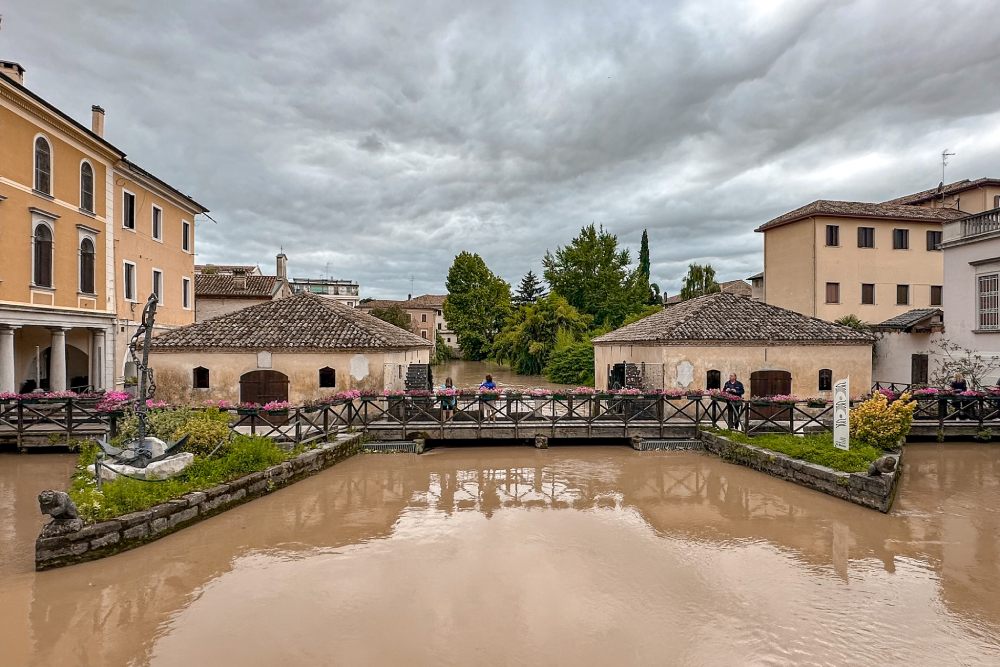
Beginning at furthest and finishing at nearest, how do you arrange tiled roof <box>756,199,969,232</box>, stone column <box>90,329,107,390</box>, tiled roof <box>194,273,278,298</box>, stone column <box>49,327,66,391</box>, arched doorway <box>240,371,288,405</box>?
tiled roof <box>194,273,278,298</box>, tiled roof <box>756,199,969,232</box>, stone column <box>90,329,107,390</box>, stone column <box>49,327,66,391</box>, arched doorway <box>240,371,288,405</box>

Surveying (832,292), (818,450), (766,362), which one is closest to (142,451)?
(818,450)

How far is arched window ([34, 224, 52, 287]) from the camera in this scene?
18.3m

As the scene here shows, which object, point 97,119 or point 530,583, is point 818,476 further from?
point 97,119

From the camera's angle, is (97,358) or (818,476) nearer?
(818,476)

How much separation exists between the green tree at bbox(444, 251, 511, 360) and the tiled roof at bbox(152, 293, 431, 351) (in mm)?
40608

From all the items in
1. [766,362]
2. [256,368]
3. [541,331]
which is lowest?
[256,368]

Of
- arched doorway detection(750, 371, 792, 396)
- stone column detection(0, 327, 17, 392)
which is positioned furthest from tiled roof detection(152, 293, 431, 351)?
arched doorway detection(750, 371, 792, 396)

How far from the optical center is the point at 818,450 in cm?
1250

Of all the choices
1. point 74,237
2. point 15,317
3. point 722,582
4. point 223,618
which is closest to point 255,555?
point 223,618

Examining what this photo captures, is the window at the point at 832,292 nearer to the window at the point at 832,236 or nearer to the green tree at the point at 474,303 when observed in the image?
the window at the point at 832,236

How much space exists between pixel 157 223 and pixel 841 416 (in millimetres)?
28845

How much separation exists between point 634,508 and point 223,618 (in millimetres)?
7506

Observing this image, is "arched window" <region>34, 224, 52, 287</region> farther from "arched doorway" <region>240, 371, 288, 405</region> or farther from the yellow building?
"arched doorway" <region>240, 371, 288, 405</region>

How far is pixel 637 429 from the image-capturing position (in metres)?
16.6
